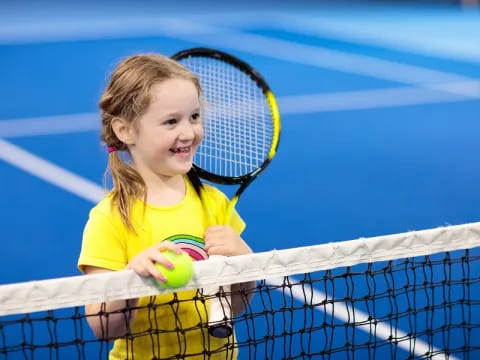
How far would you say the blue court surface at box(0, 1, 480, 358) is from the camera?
6527 millimetres

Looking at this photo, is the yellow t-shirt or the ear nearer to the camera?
the yellow t-shirt

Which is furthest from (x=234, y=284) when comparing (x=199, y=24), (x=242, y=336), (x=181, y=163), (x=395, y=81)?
(x=199, y=24)

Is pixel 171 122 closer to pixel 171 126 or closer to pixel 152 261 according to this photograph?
pixel 171 126

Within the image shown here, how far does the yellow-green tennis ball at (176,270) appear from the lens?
277 centimetres

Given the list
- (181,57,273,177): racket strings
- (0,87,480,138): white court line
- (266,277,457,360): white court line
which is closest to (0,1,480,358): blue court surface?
(0,87,480,138): white court line

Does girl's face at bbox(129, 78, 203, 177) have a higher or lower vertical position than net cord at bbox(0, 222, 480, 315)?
higher

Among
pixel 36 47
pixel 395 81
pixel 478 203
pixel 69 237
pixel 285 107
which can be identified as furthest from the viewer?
pixel 36 47

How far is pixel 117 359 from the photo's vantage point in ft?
10.2

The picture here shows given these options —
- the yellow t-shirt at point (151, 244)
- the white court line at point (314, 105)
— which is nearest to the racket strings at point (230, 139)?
the yellow t-shirt at point (151, 244)

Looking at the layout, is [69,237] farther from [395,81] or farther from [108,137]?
[395,81]

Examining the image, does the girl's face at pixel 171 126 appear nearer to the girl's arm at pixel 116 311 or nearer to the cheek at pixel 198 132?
the cheek at pixel 198 132

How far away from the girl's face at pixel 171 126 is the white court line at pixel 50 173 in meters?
3.87

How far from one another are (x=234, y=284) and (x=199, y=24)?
40.8 ft

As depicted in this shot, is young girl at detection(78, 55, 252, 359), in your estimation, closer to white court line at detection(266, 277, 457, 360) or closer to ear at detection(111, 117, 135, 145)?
ear at detection(111, 117, 135, 145)
